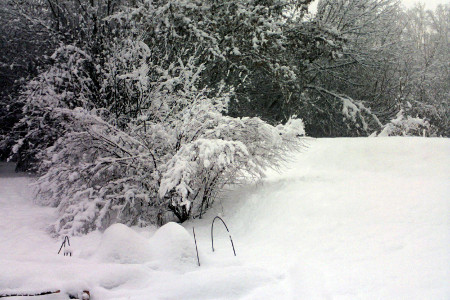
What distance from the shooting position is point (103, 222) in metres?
5.37

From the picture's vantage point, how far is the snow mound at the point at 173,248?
3092mm

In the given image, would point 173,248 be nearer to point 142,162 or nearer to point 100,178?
point 142,162

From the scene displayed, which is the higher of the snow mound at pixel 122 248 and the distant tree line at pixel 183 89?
the distant tree line at pixel 183 89

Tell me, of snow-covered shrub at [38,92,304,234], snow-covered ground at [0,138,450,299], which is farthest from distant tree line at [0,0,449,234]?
snow-covered ground at [0,138,450,299]

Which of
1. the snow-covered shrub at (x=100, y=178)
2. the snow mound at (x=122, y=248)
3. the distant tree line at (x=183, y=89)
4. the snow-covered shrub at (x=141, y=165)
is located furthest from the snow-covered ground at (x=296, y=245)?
the distant tree line at (x=183, y=89)

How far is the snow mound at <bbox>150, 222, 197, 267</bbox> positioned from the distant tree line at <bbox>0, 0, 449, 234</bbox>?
3.06 ft

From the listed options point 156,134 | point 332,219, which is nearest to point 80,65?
point 156,134

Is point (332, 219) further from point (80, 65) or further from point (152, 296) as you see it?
point (80, 65)

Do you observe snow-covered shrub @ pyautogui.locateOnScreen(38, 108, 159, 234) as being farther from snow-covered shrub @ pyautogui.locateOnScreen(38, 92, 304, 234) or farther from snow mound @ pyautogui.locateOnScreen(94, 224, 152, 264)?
snow mound @ pyautogui.locateOnScreen(94, 224, 152, 264)

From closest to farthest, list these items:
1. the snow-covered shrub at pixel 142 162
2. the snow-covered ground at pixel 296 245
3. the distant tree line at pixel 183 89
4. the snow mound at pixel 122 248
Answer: the snow-covered ground at pixel 296 245 → the snow mound at pixel 122 248 → the snow-covered shrub at pixel 142 162 → the distant tree line at pixel 183 89

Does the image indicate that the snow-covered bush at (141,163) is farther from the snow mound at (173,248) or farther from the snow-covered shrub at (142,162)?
the snow mound at (173,248)

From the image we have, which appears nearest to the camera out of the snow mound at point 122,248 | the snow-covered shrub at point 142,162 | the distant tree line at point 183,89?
the snow mound at point 122,248

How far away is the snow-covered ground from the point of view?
95.7 inches

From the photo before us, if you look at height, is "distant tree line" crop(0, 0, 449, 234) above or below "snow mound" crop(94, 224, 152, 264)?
above
